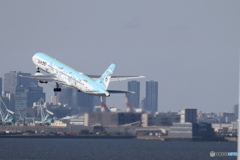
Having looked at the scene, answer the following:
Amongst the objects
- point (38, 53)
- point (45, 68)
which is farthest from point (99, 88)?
point (38, 53)

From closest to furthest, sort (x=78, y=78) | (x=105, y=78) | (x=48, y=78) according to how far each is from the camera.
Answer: (x=105, y=78)
(x=78, y=78)
(x=48, y=78)

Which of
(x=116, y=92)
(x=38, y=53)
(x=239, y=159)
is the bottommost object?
(x=239, y=159)

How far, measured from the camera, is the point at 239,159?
4597cm

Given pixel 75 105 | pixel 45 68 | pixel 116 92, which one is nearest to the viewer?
pixel 116 92

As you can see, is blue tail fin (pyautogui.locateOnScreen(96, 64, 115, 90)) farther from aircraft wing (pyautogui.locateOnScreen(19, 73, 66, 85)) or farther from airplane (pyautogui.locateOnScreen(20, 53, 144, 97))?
aircraft wing (pyautogui.locateOnScreen(19, 73, 66, 85))

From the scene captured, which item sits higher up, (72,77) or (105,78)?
(72,77)

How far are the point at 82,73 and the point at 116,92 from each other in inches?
385

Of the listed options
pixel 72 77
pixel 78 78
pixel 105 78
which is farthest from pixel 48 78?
pixel 105 78

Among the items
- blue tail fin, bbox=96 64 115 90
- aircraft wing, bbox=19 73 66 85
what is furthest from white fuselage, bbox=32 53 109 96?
blue tail fin, bbox=96 64 115 90

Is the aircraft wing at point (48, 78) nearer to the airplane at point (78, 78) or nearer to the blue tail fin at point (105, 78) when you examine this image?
the airplane at point (78, 78)

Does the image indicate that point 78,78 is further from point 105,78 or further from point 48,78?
point 48,78

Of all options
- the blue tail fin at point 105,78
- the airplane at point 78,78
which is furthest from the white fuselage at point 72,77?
the blue tail fin at point 105,78

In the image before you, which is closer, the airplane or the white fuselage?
the white fuselage

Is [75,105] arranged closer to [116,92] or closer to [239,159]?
[116,92]
